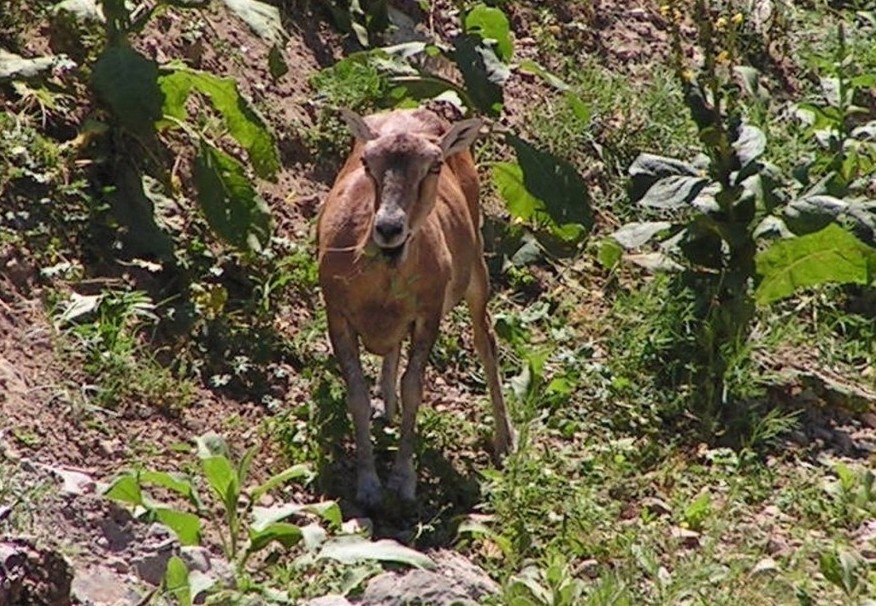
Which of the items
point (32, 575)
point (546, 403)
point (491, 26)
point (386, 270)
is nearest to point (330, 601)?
point (32, 575)

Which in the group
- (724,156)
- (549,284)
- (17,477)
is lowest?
(549,284)

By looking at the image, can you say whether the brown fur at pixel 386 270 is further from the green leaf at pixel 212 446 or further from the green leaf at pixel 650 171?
the green leaf at pixel 650 171

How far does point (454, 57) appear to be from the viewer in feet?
36.6

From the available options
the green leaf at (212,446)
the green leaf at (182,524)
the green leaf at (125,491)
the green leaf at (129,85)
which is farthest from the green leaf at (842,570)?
the green leaf at (129,85)

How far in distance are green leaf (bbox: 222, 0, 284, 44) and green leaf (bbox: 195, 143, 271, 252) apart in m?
0.66

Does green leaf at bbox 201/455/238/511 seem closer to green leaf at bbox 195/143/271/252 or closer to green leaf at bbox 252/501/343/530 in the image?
green leaf at bbox 252/501/343/530

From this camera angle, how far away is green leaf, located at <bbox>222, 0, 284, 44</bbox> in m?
9.62

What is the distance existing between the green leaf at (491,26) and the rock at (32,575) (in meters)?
6.47

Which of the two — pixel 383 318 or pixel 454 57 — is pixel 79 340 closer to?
pixel 383 318

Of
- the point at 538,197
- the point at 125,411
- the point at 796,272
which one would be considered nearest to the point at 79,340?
the point at 125,411

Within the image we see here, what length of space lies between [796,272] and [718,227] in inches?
19.8

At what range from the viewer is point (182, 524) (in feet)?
22.4

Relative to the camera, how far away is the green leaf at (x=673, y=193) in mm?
10344

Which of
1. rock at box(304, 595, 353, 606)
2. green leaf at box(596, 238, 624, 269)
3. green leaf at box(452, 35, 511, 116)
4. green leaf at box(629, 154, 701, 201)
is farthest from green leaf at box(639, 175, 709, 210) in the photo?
rock at box(304, 595, 353, 606)
